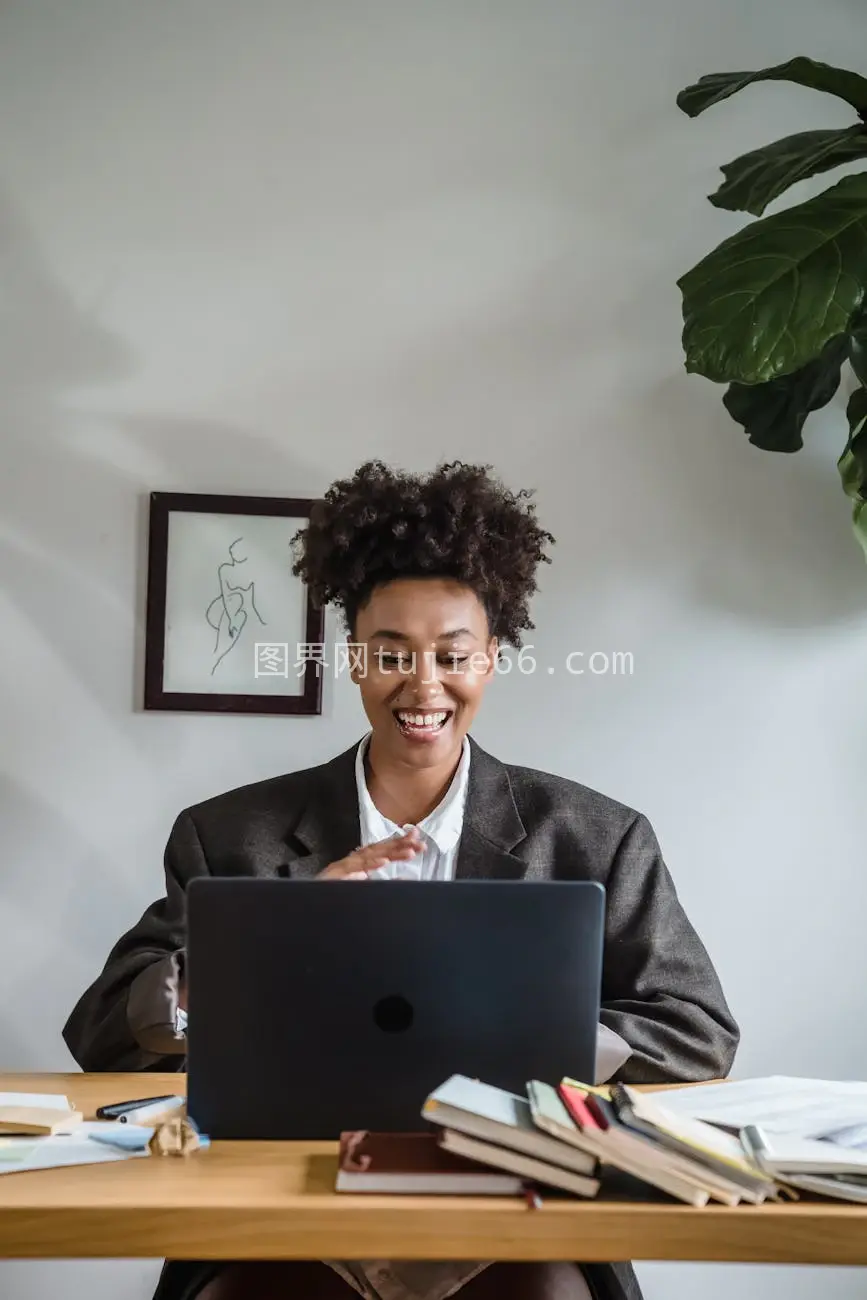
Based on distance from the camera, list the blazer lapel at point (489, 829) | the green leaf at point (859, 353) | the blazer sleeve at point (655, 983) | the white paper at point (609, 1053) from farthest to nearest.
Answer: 1. the green leaf at point (859, 353)
2. the blazer lapel at point (489, 829)
3. the blazer sleeve at point (655, 983)
4. the white paper at point (609, 1053)

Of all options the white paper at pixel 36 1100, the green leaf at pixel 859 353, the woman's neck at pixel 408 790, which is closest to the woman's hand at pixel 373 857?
the white paper at pixel 36 1100

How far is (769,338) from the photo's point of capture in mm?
1871

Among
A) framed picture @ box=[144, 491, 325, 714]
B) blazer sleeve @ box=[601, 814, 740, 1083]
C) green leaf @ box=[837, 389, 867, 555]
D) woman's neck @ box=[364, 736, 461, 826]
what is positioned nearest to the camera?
blazer sleeve @ box=[601, 814, 740, 1083]

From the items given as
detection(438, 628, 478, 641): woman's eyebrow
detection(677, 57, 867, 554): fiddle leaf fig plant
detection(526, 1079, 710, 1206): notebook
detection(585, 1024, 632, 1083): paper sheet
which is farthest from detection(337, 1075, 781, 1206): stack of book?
detection(677, 57, 867, 554): fiddle leaf fig plant

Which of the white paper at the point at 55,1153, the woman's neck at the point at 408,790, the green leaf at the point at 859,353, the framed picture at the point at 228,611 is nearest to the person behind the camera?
the white paper at the point at 55,1153

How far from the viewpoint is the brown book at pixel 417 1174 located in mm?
1017

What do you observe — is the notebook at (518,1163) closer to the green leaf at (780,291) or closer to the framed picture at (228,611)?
the green leaf at (780,291)

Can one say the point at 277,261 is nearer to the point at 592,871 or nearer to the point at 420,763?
the point at 420,763

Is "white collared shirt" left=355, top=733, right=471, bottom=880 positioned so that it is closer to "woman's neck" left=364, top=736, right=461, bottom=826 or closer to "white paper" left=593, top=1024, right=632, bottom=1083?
"woman's neck" left=364, top=736, right=461, bottom=826

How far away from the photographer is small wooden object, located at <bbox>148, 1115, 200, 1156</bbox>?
1129 millimetres

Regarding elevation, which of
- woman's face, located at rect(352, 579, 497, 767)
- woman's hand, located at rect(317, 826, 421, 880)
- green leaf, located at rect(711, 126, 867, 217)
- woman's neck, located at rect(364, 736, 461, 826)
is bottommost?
woman's hand, located at rect(317, 826, 421, 880)

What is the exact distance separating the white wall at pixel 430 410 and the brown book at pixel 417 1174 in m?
1.49

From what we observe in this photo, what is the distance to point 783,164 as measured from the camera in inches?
80.0

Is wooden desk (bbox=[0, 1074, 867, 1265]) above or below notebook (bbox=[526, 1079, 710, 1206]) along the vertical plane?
below
